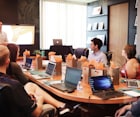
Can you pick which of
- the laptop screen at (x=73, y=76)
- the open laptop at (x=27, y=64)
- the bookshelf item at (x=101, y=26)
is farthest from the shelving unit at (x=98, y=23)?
the laptop screen at (x=73, y=76)

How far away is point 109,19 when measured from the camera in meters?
7.11

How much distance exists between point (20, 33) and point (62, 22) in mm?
1808

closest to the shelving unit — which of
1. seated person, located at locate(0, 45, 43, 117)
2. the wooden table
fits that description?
the wooden table

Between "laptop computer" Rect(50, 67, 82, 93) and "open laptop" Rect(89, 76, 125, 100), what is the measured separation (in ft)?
0.86

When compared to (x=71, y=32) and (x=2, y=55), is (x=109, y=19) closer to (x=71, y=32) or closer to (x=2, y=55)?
(x=71, y=32)

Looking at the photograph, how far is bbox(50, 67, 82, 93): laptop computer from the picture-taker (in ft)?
7.97

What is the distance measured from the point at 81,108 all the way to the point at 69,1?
569 cm

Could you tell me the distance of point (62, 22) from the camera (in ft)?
25.5

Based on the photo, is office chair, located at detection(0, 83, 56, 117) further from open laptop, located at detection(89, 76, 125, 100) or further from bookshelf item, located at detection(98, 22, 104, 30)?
bookshelf item, located at detection(98, 22, 104, 30)

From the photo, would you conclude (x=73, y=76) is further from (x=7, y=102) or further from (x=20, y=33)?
(x=20, y=33)

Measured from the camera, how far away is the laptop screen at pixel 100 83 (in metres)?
2.22

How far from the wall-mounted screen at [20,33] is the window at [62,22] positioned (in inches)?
29.0

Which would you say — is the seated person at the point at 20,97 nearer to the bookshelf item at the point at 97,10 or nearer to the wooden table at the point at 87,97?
the wooden table at the point at 87,97

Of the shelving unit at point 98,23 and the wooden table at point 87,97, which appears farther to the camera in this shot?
the shelving unit at point 98,23
